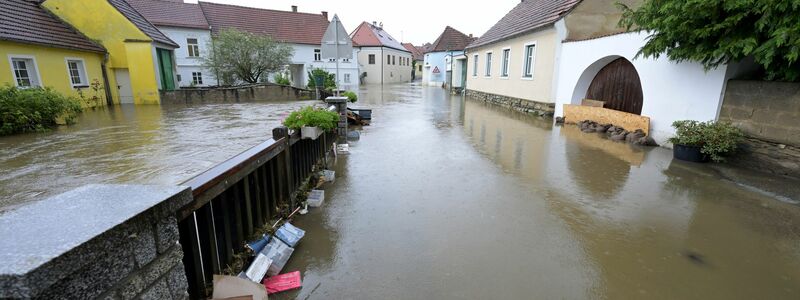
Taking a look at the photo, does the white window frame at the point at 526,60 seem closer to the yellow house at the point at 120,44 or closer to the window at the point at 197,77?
the yellow house at the point at 120,44

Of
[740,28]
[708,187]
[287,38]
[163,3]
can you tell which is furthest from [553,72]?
[163,3]

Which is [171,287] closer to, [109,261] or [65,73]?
[109,261]

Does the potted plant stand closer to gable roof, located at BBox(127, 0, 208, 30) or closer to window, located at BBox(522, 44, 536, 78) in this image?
window, located at BBox(522, 44, 536, 78)

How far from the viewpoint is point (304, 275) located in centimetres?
304

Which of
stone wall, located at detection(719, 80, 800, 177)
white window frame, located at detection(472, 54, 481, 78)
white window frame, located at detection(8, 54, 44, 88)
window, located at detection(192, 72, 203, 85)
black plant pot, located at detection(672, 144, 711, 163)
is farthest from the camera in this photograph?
window, located at detection(192, 72, 203, 85)

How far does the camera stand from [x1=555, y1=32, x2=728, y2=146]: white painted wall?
6.73 m

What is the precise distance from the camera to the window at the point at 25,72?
11.1 meters

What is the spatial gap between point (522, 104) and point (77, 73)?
16.7m

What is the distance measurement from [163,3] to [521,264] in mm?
30625

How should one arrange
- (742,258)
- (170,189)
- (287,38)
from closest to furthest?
(170,189), (742,258), (287,38)

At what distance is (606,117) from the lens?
370 inches

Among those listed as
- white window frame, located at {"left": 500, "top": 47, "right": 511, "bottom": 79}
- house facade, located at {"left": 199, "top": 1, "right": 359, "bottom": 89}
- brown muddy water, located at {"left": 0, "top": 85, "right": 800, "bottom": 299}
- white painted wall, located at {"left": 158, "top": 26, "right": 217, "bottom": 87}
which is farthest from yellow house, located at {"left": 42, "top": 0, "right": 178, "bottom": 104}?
white window frame, located at {"left": 500, "top": 47, "right": 511, "bottom": 79}

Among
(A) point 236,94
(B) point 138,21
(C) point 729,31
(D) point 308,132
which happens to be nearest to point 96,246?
(D) point 308,132

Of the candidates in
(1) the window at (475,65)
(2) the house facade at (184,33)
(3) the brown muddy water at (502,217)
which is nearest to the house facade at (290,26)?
(2) the house facade at (184,33)
